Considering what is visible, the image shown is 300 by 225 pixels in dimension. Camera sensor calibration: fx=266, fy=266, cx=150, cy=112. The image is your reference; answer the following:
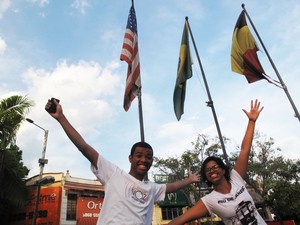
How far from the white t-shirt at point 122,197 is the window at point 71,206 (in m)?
20.4

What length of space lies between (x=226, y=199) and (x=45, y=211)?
2140cm

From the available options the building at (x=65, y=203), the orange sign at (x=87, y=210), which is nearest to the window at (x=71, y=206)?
the building at (x=65, y=203)

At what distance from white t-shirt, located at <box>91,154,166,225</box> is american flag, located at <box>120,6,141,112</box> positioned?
12.6ft

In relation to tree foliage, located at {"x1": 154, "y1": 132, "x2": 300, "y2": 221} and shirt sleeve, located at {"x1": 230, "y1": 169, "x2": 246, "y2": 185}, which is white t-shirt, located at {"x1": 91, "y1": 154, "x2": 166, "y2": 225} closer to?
shirt sleeve, located at {"x1": 230, "y1": 169, "x2": 246, "y2": 185}

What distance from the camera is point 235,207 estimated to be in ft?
8.93

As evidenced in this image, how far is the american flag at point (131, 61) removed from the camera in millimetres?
6645

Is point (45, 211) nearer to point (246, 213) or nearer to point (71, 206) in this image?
point (71, 206)

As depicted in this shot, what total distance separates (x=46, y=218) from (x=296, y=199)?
19.9m

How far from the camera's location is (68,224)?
67.3 ft

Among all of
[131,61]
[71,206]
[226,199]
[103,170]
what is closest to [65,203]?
[71,206]

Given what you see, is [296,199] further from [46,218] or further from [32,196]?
[32,196]

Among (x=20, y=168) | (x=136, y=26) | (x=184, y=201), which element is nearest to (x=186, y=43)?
(x=136, y=26)

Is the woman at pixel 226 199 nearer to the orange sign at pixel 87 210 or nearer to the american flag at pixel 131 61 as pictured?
the american flag at pixel 131 61

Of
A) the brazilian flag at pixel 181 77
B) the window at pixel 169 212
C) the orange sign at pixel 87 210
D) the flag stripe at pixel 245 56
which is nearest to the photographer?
the flag stripe at pixel 245 56
